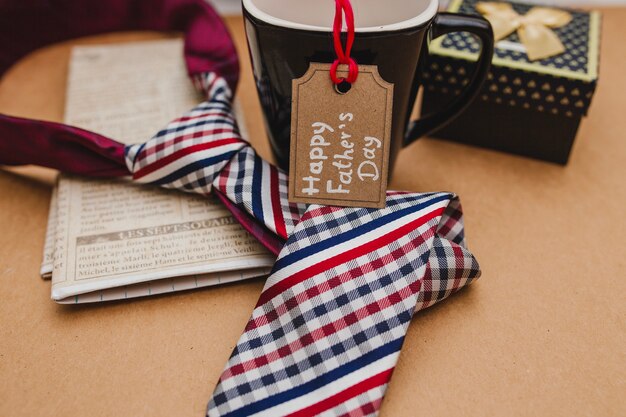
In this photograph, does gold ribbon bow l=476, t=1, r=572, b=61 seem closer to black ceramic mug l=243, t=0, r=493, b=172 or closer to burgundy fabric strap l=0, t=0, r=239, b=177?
black ceramic mug l=243, t=0, r=493, b=172

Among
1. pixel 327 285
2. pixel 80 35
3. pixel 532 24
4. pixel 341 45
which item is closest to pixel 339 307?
pixel 327 285

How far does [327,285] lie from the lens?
0.37 meters

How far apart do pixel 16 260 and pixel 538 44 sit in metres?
0.47

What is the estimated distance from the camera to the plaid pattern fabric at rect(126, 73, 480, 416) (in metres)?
0.35

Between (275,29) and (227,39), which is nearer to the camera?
(275,29)

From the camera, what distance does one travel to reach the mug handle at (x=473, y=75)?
0.41 meters

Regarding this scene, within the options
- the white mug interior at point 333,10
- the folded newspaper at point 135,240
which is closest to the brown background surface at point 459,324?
the folded newspaper at point 135,240

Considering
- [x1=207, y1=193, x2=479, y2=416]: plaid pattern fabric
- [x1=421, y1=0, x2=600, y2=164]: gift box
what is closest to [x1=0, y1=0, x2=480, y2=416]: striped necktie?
[x1=207, y1=193, x2=479, y2=416]: plaid pattern fabric

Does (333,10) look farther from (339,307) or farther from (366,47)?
(339,307)

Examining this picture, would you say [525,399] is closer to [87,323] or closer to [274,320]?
[274,320]

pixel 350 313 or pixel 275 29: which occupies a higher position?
pixel 275 29

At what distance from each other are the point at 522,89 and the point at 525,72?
15mm

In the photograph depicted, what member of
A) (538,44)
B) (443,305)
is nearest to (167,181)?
(443,305)

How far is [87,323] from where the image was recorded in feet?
1.33
